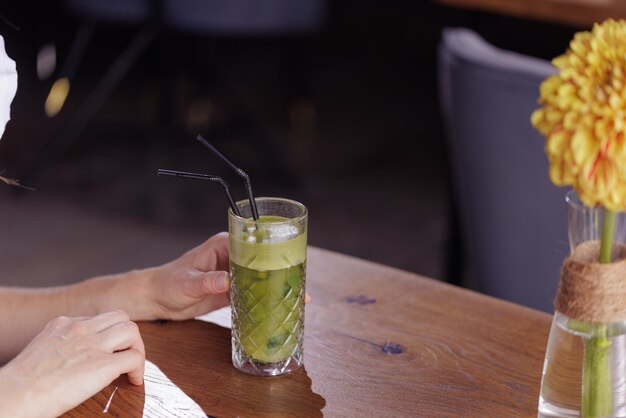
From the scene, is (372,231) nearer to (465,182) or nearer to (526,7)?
(526,7)

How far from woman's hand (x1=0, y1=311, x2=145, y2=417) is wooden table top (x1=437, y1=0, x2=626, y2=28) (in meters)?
1.55

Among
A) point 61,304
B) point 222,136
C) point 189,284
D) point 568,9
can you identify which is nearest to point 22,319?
point 61,304

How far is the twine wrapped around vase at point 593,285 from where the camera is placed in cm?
72

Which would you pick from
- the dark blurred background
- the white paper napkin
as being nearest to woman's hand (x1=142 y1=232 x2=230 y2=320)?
the white paper napkin

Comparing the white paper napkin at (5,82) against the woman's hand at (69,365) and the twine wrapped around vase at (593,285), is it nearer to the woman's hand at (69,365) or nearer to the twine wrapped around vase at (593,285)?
the woman's hand at (69,365)

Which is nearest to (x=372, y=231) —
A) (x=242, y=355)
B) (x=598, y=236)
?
(x=242, y=355)

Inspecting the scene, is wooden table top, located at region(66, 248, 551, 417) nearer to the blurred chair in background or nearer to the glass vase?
the glass vase

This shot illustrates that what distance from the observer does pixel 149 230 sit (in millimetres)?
2959

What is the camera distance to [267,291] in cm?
91

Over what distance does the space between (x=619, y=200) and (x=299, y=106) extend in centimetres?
330

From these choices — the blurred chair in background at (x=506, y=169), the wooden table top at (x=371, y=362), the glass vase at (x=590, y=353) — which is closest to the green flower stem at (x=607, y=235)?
the glass vase at (x=590, y=353)

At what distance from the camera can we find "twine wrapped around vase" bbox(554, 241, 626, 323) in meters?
0.72

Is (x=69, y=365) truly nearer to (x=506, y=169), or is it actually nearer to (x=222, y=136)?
(x=506, y=169)

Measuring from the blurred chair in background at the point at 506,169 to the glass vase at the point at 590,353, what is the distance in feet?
2.46
